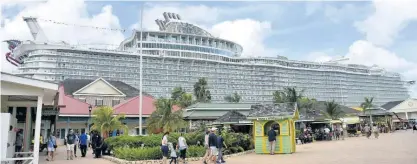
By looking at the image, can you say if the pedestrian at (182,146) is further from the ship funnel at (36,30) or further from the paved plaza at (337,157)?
the ship funnel at (36,30)

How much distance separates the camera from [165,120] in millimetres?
23297

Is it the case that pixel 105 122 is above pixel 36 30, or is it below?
below

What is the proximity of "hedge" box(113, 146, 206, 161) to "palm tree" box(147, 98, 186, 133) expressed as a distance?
819 cm

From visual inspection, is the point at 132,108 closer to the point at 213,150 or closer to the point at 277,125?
the point at 277,125

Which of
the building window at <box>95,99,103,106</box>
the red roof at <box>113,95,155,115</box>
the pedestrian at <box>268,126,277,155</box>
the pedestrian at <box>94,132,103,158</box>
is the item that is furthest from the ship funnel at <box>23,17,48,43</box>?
the pedestrian at <box>268,126,277,155</box>

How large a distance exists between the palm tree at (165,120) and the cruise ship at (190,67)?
42.3 metres

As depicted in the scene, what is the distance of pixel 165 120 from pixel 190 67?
63554 mm

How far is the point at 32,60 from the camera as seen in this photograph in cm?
7125

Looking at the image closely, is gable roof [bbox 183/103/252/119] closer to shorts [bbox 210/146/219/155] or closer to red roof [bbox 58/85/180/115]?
red roof [bbox 58/85/180/115]

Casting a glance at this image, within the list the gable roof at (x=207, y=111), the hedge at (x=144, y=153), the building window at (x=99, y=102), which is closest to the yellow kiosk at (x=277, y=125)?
the hedge at (x=144, y=153)

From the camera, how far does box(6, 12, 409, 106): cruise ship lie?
7269 cm

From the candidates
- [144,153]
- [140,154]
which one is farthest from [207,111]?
[140,154]

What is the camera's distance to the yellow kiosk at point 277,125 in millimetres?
16188

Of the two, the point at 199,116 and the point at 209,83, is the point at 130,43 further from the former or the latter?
the point at 199,116
